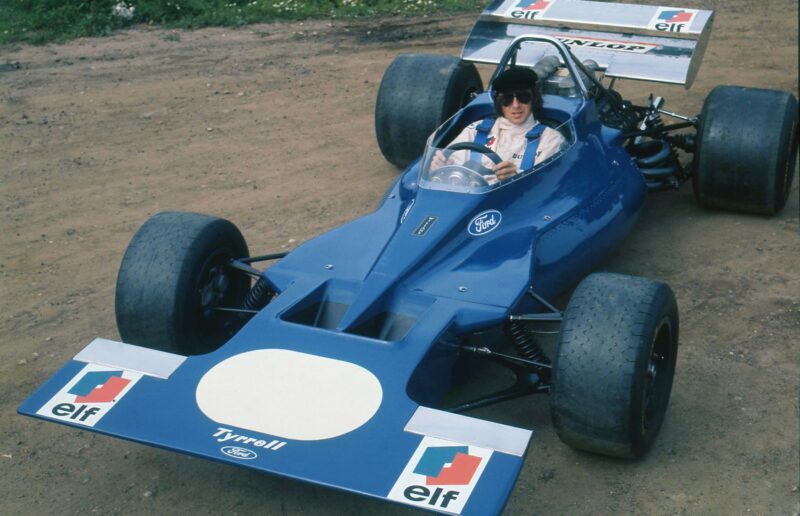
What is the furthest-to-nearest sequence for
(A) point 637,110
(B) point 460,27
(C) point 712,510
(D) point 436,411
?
(B) point 460,27
(A) point 637,110
(C) point 712,510
(D) point 436,411

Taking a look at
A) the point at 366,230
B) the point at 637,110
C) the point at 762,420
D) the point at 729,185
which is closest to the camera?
the point at 762,420

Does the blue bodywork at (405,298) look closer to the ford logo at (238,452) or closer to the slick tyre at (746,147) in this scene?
the ford logo at (238,452)

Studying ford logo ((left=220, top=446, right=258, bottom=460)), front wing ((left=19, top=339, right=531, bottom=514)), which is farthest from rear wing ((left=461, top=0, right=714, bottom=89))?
ford logo ((left=220, top=446, right=258, bottom=460))

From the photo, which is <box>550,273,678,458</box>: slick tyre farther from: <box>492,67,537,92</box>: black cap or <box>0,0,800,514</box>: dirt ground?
<box>492,67,537,92</box>: black cap

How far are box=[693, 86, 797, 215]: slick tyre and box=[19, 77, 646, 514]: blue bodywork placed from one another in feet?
2.77

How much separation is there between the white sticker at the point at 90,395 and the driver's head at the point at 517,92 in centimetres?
285

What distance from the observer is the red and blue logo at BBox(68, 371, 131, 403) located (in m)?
4.43

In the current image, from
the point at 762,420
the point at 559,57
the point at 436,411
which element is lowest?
the point at 762,420

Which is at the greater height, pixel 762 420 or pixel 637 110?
pixel 637 110

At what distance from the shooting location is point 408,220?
5.52 metres

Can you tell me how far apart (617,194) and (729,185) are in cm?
129

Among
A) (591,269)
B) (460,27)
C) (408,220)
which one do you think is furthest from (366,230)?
(460,27)

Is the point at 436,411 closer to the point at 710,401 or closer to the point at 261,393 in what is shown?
the point at 261,393

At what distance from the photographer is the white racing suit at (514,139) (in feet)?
20.1
